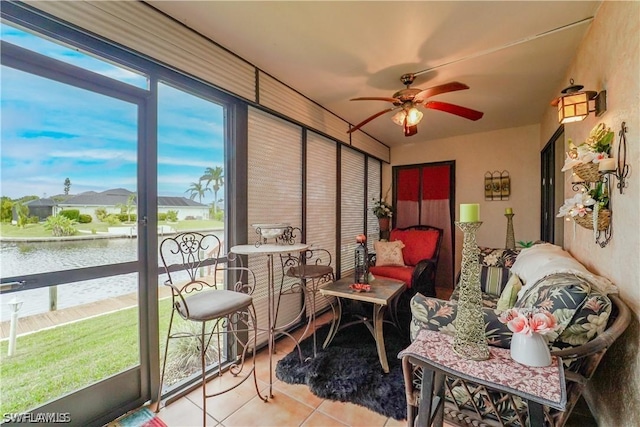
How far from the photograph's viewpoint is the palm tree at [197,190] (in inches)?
78.9

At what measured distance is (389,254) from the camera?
3.56 meters

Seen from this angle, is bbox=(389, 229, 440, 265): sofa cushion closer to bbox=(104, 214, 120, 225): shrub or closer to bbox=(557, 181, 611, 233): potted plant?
bbox=(557, 181, 611, 233): potted plant

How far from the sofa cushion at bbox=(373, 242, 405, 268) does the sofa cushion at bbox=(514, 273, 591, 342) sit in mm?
2245

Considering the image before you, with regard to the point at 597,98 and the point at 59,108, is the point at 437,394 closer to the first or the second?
the point at 597,98

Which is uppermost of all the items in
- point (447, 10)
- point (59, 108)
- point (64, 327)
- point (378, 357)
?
point (447, 10)

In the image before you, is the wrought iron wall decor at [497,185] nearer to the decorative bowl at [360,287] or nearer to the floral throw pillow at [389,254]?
the floral throw pillow at [389,254]

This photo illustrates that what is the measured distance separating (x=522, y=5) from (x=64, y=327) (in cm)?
325

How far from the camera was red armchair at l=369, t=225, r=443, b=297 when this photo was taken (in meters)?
3.08

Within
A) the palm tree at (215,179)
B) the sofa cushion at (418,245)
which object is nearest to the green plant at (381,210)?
the sofa cushion at (418,245)

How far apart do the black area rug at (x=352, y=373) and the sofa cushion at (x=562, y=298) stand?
1.04m

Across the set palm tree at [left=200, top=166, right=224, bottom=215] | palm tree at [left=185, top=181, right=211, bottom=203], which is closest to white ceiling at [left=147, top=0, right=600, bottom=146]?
palm tree at [left=200, top=166, right=224, bottom=215]

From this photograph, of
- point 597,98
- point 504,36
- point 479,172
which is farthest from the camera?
point 479,172

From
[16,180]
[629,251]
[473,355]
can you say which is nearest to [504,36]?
[629,251]

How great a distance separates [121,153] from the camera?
1615 millimetres
